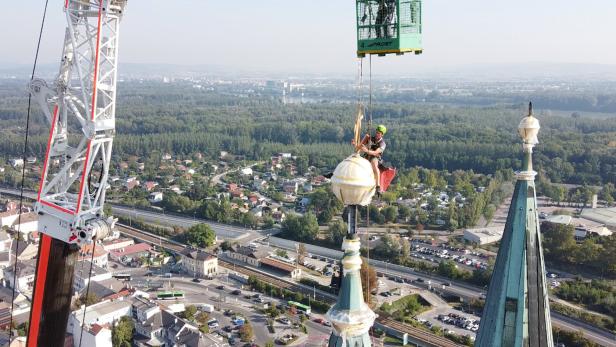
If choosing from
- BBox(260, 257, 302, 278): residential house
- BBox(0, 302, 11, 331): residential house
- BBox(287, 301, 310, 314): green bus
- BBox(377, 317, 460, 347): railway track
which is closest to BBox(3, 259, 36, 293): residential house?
BBox(0, 302, 11, 331): residential house

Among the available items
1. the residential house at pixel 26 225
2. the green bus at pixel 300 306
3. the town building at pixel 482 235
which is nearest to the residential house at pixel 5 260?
the residential house at pixel 26 225

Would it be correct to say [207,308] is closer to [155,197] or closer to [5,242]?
[5,242]

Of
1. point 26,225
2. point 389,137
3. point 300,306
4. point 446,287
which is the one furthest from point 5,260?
point 389,137

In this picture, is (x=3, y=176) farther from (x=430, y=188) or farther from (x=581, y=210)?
(x=581, y=210)

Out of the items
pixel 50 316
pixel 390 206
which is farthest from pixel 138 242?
pixel 50 316

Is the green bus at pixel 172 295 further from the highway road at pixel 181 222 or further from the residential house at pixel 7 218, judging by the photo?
the residential house at pixel 7 218

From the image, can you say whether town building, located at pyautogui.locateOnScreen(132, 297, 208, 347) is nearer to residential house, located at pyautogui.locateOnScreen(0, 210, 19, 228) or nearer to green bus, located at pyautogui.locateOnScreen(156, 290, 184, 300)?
green bus, located at pyautogui.locateOnScreen(156, 290, 184, 300)
